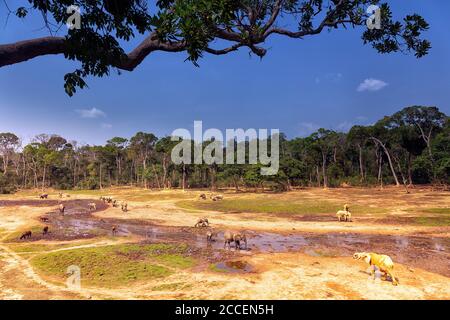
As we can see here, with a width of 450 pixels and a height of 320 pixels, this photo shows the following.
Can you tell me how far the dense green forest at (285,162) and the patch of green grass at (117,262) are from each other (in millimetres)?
45674

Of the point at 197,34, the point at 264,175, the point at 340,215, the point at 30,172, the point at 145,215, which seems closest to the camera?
the point at 197,34

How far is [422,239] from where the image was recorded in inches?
783

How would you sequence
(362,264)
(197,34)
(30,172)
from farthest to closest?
(30,172) → (362,264) → (197,34)

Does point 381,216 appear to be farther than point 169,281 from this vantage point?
Yes

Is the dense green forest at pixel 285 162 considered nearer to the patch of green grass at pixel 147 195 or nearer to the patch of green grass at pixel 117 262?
the patch of green grass at pixel 147 195

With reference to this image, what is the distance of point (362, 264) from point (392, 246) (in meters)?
5.02

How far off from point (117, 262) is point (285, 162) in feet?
176

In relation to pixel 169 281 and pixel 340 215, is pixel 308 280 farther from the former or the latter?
pixel 340 215

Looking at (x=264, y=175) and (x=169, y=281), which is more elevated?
(x=264, y=175)

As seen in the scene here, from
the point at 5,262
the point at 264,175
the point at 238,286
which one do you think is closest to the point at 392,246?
the point at 238,286

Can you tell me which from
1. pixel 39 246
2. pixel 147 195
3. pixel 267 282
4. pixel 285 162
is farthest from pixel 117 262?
pixel 285 162

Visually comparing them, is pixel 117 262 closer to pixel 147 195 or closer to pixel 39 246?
pixel 39 246

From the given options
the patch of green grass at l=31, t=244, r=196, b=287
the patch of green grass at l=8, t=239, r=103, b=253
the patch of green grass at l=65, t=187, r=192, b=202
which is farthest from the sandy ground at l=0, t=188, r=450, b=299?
the patch of green grass at l=65, t=187, r=192, b=202

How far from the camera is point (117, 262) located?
15.3 meters
